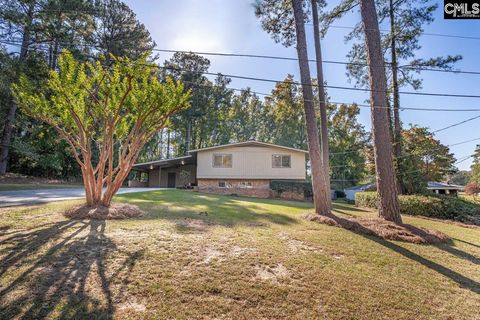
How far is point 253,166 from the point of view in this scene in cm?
1925

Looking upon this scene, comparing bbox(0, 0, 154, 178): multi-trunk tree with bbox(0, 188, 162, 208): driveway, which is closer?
bbox(0, 188, 162, 208): driveway

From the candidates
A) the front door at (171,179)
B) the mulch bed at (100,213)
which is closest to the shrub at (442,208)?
the mulch bed at (100,213)

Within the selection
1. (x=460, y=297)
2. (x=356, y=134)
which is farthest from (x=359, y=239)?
(x=356, y=134)

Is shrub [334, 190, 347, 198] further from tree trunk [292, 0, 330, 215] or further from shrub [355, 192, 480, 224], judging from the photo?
tree trunk [292, 0, 330, 215]

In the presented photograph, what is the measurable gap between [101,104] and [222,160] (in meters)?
13.3

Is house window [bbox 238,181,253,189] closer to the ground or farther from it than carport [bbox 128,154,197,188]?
closer to the ground

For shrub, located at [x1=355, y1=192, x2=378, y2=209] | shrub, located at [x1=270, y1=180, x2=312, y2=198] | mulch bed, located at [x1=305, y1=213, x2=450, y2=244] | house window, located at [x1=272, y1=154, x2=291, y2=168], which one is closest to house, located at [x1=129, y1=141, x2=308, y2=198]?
house window, located at [x1=272, y1=154, x2=291, y2=168]

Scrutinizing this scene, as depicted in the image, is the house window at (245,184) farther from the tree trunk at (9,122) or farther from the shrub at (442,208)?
the tree trunk at (9,122)

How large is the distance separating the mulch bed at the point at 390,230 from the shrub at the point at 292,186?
10489 millimetres

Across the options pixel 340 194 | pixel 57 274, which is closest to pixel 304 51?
pixel 57 274

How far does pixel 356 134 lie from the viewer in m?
32.6

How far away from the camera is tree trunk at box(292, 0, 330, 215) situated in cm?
843

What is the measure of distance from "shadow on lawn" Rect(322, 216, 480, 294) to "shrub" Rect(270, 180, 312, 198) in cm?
1038

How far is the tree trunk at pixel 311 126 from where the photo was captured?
8430mm
